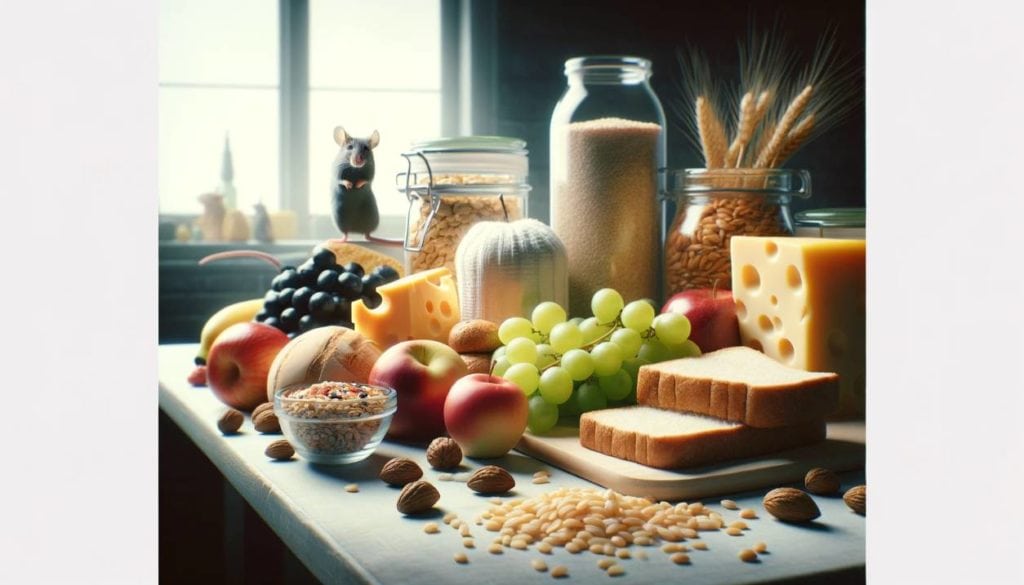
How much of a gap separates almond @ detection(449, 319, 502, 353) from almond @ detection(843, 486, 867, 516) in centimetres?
47

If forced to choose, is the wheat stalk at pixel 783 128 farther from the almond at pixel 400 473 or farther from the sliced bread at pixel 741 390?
the almond at pixel 400 473

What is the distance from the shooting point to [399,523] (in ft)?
2.35

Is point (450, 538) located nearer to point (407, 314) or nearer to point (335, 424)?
point (335, 424)

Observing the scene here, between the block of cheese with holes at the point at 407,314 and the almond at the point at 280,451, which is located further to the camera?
the block of cheese with holes at the point at 407,314

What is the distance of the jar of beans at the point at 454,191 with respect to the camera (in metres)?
1.34

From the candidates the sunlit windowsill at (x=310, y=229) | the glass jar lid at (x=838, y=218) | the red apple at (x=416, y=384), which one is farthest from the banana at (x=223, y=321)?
the sunlit windowsill at (x=310, y=229)

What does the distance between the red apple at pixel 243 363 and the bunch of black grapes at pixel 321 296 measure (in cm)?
10

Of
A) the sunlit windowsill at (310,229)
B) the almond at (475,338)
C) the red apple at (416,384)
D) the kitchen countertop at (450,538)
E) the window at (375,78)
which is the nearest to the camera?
the kitchen countertop at (450,538)

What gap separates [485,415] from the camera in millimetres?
902

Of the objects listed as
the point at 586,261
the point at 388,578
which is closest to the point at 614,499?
the point at 388,578

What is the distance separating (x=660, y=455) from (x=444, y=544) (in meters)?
0.23

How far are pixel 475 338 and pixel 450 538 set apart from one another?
1.42ft
